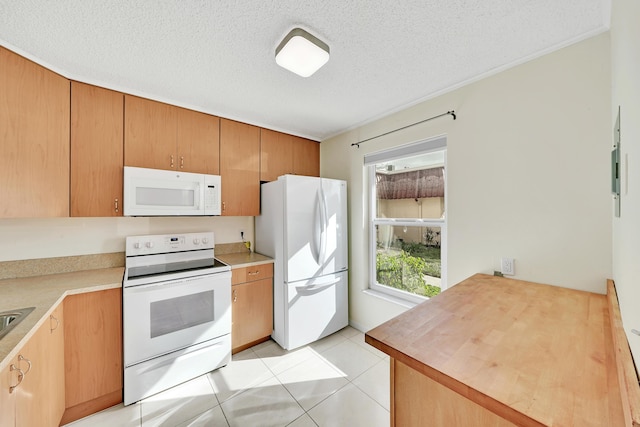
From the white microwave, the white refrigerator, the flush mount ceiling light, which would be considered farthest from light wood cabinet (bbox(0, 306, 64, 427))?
the flush mount ceiling light

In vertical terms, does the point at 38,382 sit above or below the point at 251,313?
above

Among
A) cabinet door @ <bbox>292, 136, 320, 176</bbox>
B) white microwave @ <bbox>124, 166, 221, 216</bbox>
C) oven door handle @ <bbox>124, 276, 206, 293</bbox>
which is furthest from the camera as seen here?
cabinet door @ <bbox>292, 136, 320, 176</bbox>

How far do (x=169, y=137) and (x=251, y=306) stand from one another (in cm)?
177

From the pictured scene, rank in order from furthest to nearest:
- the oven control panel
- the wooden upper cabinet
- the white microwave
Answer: the oven control panel
the white microwave
the wooden upper cabinet

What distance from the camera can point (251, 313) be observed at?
8.15 ft

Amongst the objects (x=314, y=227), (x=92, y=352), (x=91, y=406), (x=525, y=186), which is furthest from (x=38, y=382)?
(x=525, y=186)

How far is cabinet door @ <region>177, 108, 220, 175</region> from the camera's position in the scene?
7.66ft

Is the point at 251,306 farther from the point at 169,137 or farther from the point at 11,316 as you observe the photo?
the point at 169,137

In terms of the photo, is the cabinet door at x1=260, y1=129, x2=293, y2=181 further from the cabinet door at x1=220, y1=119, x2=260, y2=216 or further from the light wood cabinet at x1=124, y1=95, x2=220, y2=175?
the light wood cabinet at x1=124, y1=95, x2=220, y2=175

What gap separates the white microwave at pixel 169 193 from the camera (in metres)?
2.01

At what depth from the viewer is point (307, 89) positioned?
208cm

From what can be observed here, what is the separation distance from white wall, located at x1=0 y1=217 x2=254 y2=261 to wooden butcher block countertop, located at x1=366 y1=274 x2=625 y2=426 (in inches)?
91.5

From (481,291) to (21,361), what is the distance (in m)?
2.30

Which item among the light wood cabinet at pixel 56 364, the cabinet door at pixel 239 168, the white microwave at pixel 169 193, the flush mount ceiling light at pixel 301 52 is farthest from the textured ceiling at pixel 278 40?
the light wood cabinet at pixel 56 364
